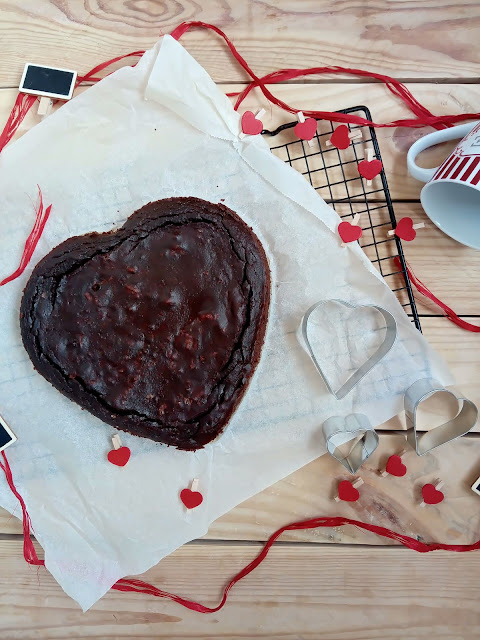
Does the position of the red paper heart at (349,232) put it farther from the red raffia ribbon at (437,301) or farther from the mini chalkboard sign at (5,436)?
the mini chalkboard sign at (5,436)

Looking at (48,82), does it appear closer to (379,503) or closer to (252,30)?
(252,30)

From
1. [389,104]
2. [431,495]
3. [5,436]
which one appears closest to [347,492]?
[431,495]

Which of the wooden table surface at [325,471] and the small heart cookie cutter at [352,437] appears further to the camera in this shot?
the wooden table surface at [325,471]

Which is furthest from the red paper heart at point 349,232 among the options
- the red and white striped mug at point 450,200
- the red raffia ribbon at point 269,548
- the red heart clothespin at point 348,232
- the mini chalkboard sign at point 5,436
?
the mini chalkboard sign at point 5,436

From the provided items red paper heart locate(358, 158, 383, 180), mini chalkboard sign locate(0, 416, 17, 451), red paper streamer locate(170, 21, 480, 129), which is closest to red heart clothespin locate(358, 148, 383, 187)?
red paper heart locate(358, 158, 383, 180)

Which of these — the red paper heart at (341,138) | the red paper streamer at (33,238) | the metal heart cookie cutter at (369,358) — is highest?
the red paper heart at (341,138)

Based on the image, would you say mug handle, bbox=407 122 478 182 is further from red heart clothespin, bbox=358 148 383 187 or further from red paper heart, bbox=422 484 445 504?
red paper heart, bbox=422 484 445 504
